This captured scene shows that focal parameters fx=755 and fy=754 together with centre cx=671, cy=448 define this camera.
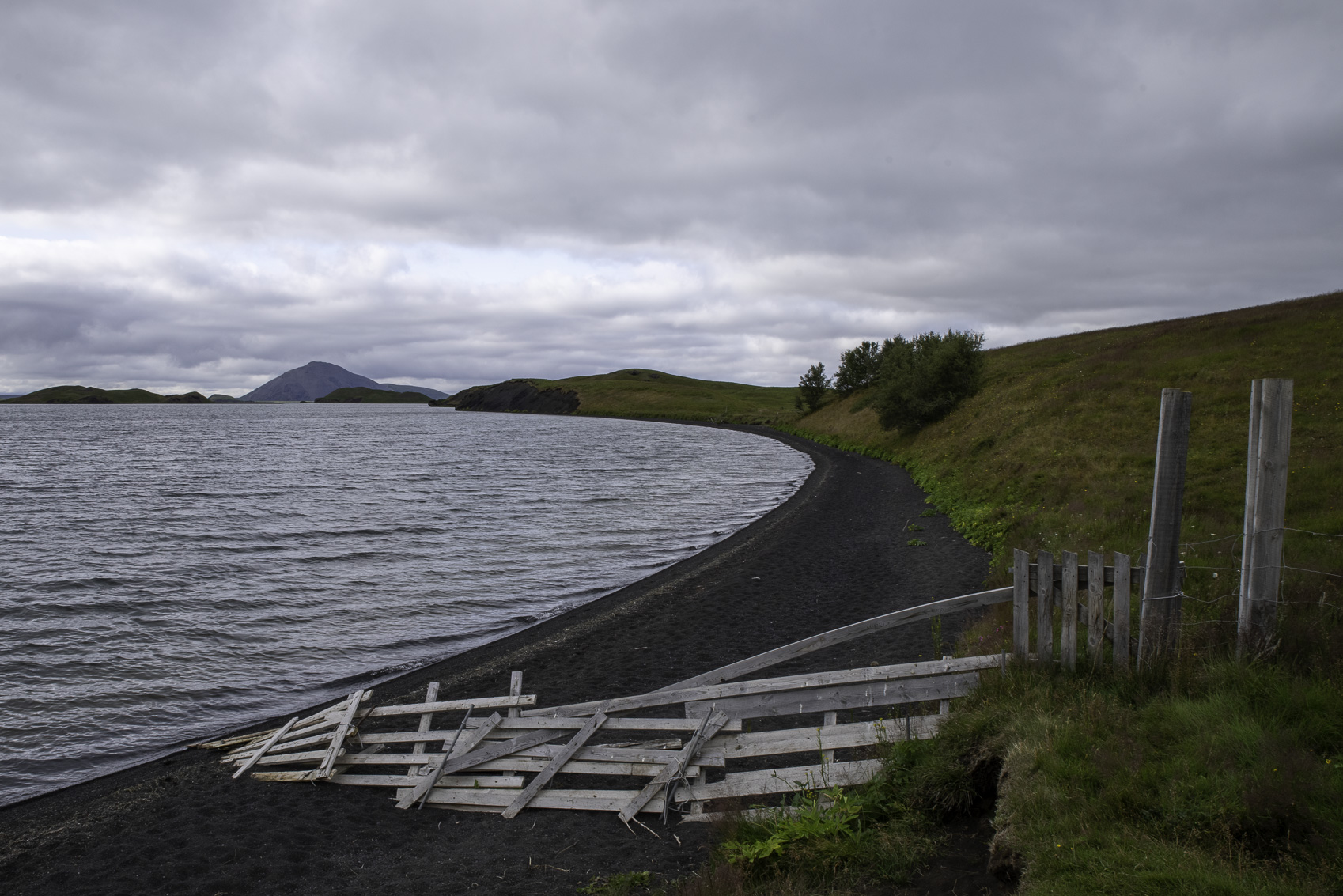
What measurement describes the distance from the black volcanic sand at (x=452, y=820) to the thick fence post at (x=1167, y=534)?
118 inches

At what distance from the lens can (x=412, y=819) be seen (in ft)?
28.9

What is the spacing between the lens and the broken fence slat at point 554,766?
8562mm

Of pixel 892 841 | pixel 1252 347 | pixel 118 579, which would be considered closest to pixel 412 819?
pixel 892 841

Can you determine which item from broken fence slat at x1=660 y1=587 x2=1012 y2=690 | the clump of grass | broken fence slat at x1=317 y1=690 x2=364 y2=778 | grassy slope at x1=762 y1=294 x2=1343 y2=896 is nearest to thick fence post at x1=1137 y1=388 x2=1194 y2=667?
grassy slope at x1=762 y1=294 x2=1343 y2=896

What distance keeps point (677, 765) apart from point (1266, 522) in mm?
6300

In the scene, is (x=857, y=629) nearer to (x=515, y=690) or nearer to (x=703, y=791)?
(x=703, y=791)

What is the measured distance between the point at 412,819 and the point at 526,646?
279 inches

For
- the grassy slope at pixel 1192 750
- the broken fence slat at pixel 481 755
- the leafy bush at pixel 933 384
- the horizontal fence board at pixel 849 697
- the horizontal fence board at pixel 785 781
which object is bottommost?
the broken fence slat at pixel 481 755

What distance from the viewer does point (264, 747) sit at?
10.8 meters

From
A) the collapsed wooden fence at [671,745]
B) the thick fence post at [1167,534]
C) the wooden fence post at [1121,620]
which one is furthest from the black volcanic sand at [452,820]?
the thick fence post at [1167,534]

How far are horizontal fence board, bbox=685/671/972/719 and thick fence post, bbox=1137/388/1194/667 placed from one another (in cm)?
159

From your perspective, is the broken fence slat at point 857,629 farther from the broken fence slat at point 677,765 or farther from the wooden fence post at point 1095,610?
the wooden fence post at point 1095,610

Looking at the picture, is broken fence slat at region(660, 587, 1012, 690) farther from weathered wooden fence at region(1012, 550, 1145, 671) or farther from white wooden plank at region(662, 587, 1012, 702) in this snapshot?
weathered wooden fence at region(1012, 550, 1145, 671)

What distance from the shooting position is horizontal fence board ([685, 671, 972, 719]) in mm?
Result: 8008
